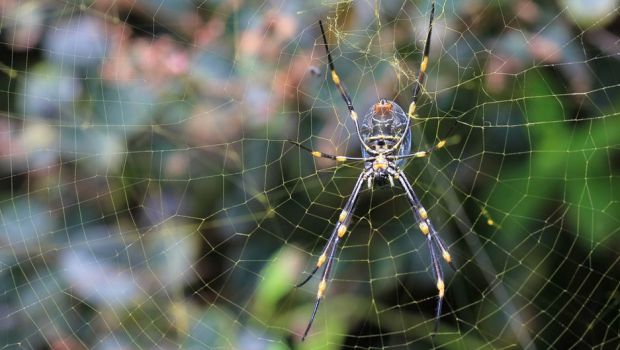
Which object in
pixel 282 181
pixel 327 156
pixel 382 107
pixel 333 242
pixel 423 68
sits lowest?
pixel 333 242

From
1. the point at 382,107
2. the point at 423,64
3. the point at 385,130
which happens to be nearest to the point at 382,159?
the point at 385,130

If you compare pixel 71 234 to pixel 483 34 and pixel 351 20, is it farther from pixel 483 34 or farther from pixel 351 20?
pixel 483 34

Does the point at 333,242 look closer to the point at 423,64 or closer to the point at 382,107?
the point at 382,107

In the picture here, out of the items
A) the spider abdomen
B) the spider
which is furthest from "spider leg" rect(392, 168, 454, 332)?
the spider abdomen

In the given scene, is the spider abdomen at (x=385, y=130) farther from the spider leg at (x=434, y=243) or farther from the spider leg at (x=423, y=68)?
the spider leg at (x=434, y=243)

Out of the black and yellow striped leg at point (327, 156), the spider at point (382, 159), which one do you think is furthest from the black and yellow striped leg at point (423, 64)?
the black and yellow striped leg at point (327, 156)

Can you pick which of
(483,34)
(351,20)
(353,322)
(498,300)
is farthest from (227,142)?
(498,300)
